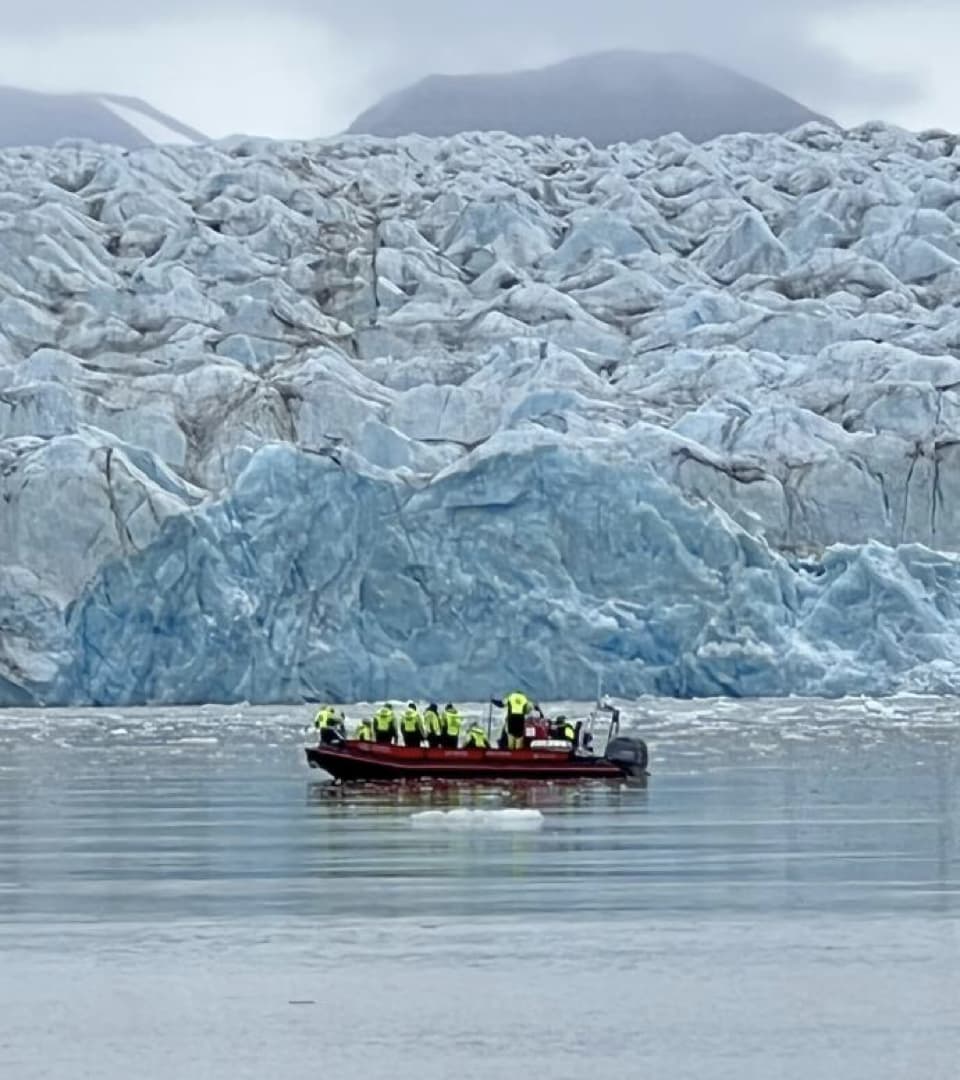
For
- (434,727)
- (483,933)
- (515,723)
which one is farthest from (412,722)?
(483,933)

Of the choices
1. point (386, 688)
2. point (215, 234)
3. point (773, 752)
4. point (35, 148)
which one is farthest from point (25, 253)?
point (773, 752)

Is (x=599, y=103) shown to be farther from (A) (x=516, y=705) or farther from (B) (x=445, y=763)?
(B) (x=445, y=763)

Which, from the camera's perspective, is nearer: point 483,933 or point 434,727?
point 483,933

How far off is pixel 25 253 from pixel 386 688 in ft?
53.9

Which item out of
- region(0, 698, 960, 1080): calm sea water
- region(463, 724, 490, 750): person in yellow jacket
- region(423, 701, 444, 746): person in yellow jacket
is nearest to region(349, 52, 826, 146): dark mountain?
region(423, 701, 444, 746): person in yellow jacket

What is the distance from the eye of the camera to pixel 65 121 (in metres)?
66.2

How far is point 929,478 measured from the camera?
34562 millimetres

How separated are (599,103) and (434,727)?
45707 mm

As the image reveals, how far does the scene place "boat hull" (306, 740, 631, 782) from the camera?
2120 cm

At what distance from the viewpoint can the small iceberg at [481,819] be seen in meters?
16.8

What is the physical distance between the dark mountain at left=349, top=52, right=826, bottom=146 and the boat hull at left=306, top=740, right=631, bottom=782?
147 feet

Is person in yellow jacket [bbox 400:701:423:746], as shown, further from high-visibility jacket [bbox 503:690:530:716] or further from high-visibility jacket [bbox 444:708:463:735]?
high-visibility jacket [bbox 503:690:530:716]

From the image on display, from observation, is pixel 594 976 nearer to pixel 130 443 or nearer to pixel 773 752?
pixel 773 752

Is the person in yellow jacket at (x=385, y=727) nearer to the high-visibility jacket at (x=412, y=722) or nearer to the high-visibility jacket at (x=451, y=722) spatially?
the high-visibility jacket at (x=412, y=722)
